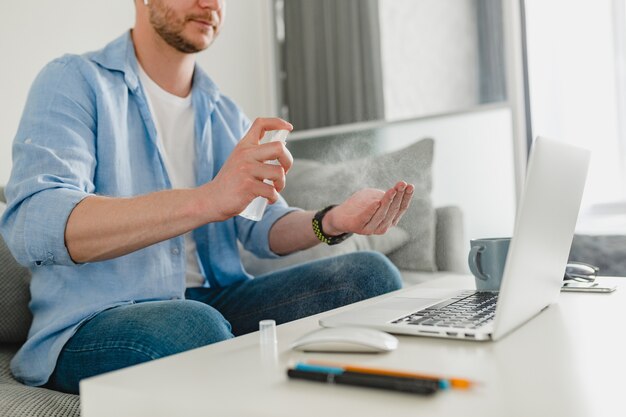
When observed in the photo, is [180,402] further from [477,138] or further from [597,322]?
[477,138]

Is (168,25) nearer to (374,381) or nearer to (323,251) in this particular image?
(323,251)

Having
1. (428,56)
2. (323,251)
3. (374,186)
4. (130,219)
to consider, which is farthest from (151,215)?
(428,56)

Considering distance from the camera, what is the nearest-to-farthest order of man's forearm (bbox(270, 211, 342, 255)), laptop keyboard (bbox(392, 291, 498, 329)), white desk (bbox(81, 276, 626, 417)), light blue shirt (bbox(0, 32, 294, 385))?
white desk (bbox(81, 276, 626, 417)) < laptop keyboard (bbox(392, 291, 498, 329)) < light blue shirt (bbox(0, 32, 294, 385)) < man's forearm (bbox(270, 211, 342, 255))

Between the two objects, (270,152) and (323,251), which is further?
(323,251)

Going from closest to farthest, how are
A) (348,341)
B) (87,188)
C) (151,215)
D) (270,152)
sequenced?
(348,341) < (270,152) < (151,215) < (87,188)

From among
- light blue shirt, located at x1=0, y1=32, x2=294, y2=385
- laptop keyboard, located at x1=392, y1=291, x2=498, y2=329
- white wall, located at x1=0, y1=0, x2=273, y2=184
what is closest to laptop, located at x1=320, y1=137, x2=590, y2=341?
laptop keyboard, located at x1=392, y1=291, x2=498, y2=329

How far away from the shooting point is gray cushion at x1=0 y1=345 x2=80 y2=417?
0.89 meters

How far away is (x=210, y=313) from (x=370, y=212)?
1.18ft

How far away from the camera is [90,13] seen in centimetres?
203

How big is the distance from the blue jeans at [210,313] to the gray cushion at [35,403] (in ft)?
0.13

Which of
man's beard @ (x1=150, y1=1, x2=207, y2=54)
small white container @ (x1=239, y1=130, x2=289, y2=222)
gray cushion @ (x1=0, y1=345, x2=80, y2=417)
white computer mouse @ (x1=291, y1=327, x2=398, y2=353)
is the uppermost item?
man's beard @ (x1=150, y1=1, x2=207, y2=54)

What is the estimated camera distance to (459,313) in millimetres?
854

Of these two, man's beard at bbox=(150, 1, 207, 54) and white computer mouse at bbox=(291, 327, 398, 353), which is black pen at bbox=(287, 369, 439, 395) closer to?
white computer mouse at bbox=(291, 327, 398, 353)

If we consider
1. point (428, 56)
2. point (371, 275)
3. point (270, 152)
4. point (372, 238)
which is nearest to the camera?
point (270, 152)
